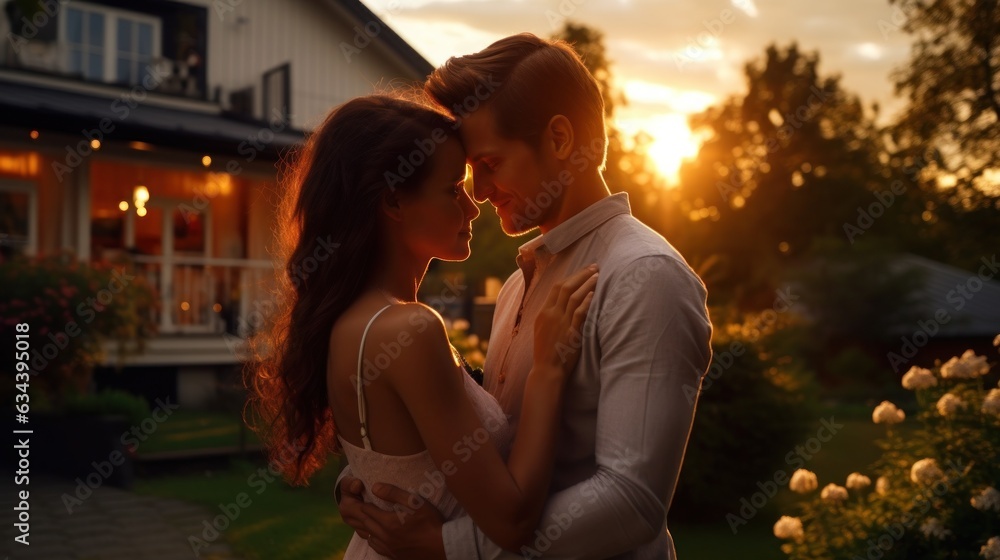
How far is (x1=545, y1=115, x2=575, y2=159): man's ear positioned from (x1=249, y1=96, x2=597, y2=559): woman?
24 centimetres

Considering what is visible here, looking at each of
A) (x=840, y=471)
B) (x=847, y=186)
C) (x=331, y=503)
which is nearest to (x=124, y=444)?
(x=331, y=503)

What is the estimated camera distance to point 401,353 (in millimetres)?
2197

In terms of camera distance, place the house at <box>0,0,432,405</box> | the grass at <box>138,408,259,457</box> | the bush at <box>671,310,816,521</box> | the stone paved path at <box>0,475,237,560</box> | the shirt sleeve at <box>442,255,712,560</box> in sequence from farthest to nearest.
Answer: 1. the house at <box>0,0,432,405</box>
2. the grass at <box>138,408,259,457</box>
3. the bush at <box>671,310,816,521</box>
4. the stone paved path at <box>0,475,237,560</box>
5. the shirt sleeve at <box>442,255,712,560</box>

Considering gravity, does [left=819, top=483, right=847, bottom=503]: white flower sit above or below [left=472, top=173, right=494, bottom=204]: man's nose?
below

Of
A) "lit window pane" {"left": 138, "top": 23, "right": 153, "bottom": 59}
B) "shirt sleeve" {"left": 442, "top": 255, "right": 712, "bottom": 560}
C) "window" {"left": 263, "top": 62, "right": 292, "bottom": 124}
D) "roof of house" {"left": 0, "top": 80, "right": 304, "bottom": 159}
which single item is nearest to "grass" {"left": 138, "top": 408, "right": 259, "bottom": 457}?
"roof of house" {"left": 0, "top": 80, "right": 304, "bottom": 159}

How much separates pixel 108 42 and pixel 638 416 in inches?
665

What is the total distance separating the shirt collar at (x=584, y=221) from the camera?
2.51 meters

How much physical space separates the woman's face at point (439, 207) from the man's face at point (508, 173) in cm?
6

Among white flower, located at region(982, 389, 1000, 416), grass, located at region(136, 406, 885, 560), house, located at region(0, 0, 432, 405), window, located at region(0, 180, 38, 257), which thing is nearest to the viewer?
white flower, located at region(982, 389, 1000, 416)

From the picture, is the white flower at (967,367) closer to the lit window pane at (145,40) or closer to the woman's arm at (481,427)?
the woman's arm at (481,427)

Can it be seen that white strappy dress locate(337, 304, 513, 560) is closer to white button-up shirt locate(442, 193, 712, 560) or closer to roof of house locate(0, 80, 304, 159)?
white button-up shirt locate(442, 193, 712, 560)

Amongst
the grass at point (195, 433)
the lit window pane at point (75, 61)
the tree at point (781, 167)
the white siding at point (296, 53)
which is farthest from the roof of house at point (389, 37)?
the tree at point (781, 167)

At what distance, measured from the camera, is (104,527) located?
26.3ft

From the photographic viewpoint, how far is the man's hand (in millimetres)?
2256
